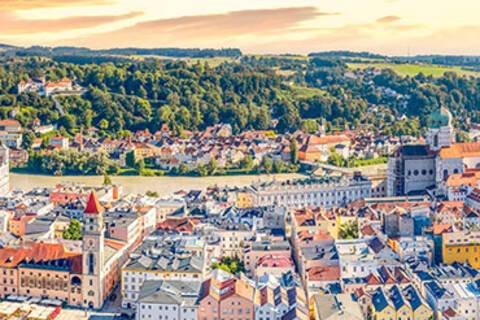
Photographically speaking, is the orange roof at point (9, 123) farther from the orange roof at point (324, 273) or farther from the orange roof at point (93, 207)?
the orange roof at point (324, 273)

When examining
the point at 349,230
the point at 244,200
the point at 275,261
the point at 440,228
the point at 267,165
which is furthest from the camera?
the point at 267,165

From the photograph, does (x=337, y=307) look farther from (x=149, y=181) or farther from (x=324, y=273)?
(x=149, y=181)

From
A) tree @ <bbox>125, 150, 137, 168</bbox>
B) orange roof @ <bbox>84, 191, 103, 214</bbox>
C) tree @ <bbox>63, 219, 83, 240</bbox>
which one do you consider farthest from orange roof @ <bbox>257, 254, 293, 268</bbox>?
tree @ <bbox>125, 150, 137, 168</bbox>

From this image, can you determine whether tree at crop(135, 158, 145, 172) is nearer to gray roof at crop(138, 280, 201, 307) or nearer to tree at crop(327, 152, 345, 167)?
tree at crop(327, 152, 345, 167)

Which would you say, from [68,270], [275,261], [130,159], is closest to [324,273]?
[275,261]

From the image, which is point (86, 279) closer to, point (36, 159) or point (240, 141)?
point (36, 159)

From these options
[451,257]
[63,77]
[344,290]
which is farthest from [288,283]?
[63,77]
